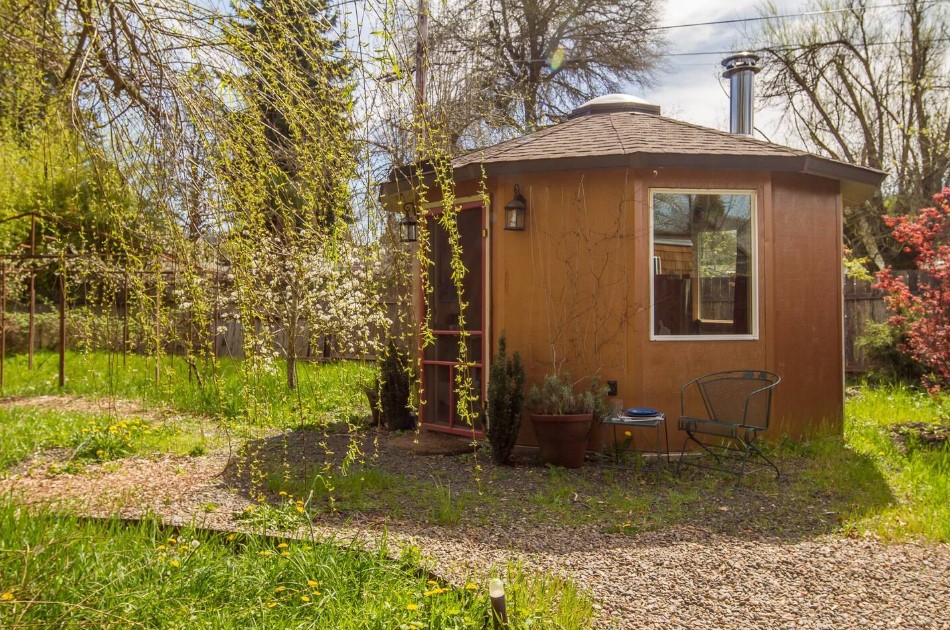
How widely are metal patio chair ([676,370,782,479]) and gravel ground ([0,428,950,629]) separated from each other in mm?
1638

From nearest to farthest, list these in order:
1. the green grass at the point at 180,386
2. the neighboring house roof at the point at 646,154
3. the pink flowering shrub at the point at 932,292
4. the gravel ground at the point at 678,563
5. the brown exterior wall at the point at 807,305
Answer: the gravel ground at the point at 678,563, the neighboring house roof at the point at 646,154, the brown exterior wall at the point at 807,305, the pink flowering shrub at the point at 932,292, the green grass at the point at 180,386

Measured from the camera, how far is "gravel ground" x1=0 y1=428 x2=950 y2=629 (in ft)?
11.4

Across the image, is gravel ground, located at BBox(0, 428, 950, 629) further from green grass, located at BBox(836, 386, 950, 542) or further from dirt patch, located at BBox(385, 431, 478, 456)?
dirt patch, located at BBox(385, 431, 478, 456)

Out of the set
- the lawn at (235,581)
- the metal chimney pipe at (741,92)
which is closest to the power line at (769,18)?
the metal chimney pipe at (741,92)

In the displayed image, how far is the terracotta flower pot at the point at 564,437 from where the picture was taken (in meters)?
6.22

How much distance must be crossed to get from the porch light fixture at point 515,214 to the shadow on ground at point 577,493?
203 centimetres

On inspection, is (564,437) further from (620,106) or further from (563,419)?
(620,106)

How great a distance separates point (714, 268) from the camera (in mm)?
6980

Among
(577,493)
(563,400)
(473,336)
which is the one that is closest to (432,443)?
(473,336)

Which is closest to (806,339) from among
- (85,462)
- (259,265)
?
(259,265)

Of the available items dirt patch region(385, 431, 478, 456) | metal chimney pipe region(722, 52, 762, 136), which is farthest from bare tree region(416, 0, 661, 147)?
dirt patch region(385, 431, 478, 456)

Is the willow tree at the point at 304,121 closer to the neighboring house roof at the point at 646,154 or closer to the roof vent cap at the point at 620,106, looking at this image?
the neighboring house roof at the point at 646,154

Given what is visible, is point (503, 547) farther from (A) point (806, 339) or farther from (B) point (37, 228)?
(B) point (37, 228)

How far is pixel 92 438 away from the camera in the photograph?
6508 millimetres
